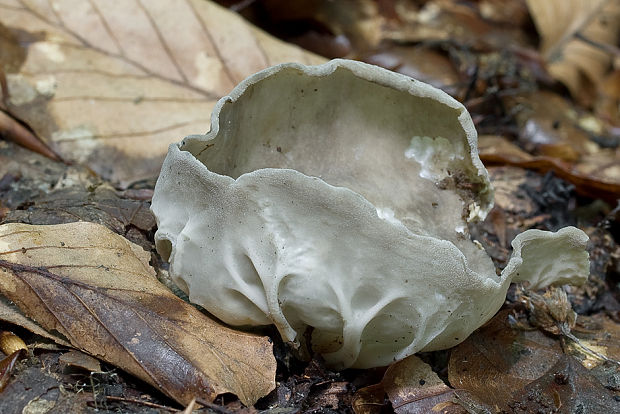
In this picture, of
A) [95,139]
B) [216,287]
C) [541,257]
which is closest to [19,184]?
[95,139]

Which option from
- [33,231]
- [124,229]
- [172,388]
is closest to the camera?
[172,388]

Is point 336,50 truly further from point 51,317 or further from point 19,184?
point 51,317

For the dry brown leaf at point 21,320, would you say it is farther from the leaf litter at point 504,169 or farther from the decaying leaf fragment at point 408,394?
the decaying leaf fragment at point 408,394

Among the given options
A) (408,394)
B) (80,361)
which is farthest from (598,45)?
(80,361)

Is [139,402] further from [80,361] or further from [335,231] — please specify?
[335,231]

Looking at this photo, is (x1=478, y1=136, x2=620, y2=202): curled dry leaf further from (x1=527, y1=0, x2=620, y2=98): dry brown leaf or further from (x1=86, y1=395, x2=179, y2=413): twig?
(x1=86, y1=395, x2=179, y2=413): twig
